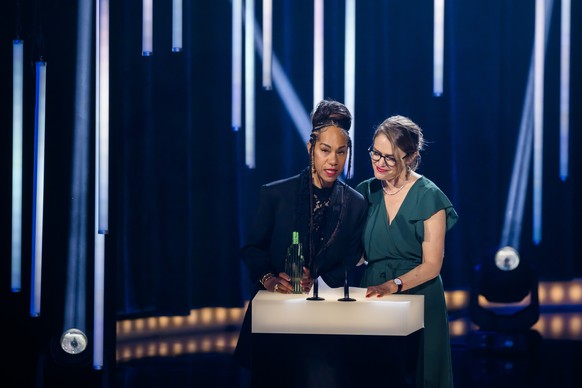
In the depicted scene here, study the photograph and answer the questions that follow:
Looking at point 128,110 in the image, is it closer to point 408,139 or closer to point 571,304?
point 408,139

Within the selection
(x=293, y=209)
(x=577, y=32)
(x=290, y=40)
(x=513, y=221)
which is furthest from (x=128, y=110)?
(x=577, y=32)

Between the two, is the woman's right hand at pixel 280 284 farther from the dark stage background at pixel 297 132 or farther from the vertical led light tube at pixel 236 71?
the dark stage background at pixel 297 132

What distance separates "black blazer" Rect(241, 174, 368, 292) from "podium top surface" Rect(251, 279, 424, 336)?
511 mm

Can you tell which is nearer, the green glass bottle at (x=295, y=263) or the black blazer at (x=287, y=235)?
the green glass bottle at (x=295, y=263)

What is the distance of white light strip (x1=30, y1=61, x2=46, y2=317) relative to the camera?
3.93m

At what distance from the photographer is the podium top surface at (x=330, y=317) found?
2760 millimetres

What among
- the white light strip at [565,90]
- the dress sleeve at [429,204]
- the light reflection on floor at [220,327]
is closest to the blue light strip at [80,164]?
the light reflection on floor at [220,327]

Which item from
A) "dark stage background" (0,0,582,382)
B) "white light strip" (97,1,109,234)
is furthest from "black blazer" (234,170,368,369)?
"dark stage background" (0,0,582,382)

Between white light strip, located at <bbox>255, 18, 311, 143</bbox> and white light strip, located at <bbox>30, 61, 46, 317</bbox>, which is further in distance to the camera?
white light strip, located at <bbox>255, 18, 311, 143</bbox>

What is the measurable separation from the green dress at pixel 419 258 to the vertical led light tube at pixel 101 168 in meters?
1.33

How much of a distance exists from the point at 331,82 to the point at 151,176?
1304 millimetres

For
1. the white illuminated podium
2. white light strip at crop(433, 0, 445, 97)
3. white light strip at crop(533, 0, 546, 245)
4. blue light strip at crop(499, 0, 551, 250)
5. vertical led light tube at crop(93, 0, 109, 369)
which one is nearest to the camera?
the white illuminated podium

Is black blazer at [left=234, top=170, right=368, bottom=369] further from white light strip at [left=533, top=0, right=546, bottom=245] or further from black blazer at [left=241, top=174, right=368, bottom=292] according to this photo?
white light strip at [left=533, top=0, right=546, bottom=245]

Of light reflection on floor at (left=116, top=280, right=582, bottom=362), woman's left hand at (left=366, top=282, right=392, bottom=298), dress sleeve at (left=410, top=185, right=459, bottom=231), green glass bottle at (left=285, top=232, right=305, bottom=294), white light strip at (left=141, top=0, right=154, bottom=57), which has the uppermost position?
white light strip at (left=141, top=0, right=154, bottom=57)
